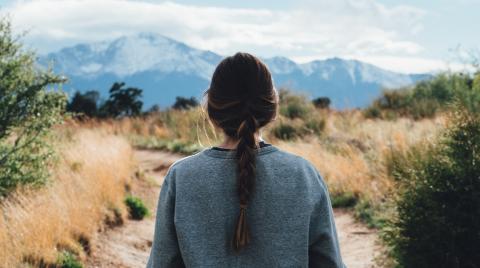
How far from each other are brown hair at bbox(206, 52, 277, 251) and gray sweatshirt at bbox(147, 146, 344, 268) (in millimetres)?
56

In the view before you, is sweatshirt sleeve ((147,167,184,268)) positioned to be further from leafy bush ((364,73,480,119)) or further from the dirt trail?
leafy bush ((364,73,480,119))

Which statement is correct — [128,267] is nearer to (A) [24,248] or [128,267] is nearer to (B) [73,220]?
(B) [73,220]

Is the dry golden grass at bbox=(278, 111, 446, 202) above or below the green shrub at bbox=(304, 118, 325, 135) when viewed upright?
above

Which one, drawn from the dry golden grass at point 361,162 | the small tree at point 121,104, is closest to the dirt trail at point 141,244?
the dry golden grass at point 361,162

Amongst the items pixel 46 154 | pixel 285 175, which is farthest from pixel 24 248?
pixel 285 175

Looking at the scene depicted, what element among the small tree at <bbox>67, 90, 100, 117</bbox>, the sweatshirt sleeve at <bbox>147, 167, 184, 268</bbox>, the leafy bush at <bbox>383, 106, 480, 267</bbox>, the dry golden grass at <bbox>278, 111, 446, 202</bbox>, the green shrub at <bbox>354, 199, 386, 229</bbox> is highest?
the sweatshirt sleeve at <bbox>147, 167, 184, 268</bbox>

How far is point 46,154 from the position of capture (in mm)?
8469

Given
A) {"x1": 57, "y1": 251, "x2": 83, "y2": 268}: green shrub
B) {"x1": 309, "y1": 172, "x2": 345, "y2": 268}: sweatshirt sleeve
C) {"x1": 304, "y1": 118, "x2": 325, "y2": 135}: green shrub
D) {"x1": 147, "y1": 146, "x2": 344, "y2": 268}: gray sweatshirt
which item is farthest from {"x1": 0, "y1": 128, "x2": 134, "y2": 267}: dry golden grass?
{"x1": 304, "y1": 118, "x2": 325, "y2": 135}: green shrub

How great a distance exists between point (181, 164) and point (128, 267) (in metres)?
4.38

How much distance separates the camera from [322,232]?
2533mm

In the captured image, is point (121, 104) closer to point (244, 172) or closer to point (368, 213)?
point (368, 213)

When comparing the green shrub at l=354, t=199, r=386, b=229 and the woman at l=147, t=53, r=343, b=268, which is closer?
the woman at l=147, t=53, r=343, b=268

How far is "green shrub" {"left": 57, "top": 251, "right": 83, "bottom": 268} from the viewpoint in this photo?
5.69 metres

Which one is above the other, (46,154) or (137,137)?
(46,154)
